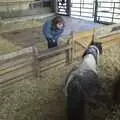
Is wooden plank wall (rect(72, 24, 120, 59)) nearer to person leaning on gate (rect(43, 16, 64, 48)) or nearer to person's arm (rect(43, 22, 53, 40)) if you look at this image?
person leaning on gate (rect(43, 16, 64, 48))

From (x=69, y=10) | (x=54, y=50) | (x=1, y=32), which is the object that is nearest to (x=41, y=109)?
(x=54, y=50)

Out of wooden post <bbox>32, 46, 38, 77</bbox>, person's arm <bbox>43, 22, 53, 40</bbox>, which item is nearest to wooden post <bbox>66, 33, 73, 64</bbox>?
person's arm <bbox>43, 22, 53, 40</bbox>

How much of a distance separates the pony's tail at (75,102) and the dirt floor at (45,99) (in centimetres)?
61

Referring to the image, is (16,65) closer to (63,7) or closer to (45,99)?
(45,99)

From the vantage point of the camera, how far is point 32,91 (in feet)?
14.2

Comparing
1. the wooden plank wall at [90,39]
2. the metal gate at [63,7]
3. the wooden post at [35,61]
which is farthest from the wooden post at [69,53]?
the metal gate at [63,7]

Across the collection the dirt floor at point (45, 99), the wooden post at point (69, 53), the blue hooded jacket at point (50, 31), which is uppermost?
the blue hooded jacket at point (50, 31)

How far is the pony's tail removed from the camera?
2.75 meters

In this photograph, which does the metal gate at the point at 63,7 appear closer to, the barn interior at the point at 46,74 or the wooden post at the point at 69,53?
the barn interior at the point at 46,74

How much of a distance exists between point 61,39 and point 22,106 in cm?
399

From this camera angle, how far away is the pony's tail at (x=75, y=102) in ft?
9.02

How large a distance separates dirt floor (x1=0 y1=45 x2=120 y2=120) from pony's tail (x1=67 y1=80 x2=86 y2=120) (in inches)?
24.1

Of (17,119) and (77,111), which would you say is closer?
(77,111)

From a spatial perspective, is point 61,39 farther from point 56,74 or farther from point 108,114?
point 108,114
